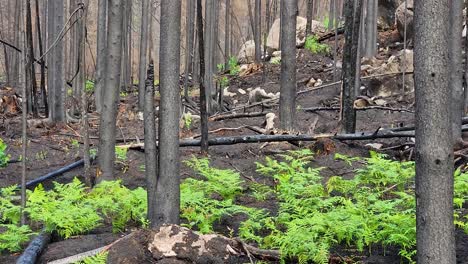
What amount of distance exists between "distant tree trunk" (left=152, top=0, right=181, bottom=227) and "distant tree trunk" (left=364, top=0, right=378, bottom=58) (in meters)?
14.0

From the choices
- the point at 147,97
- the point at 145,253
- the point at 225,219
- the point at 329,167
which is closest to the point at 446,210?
the point at 145,253

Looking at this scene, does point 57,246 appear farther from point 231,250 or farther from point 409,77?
point 409,77

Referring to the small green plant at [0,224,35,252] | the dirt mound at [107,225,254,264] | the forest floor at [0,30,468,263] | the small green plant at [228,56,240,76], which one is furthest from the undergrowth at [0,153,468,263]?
the small green plant at [228,56,240,76]

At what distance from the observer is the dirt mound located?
3.61 metres

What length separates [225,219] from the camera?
16.3 ft

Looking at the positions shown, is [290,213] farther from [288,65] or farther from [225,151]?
[288,65]

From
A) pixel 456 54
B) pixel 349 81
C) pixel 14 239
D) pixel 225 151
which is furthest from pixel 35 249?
pixel 349 81

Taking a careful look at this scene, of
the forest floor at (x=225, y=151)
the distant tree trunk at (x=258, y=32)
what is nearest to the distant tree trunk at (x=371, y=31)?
the forest floor at (x=225, y=151)

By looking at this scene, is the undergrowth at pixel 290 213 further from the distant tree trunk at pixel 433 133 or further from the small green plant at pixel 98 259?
the distant tree trunk at pixel 433 133

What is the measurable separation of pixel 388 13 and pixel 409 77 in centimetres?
830

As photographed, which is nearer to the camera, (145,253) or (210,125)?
(145,253)

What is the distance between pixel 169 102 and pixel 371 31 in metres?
14.3

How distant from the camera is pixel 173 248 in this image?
3.65m

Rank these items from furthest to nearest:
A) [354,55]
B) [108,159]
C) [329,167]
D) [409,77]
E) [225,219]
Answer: [409,77]
[354,55]
[329,167]
[108,159]
[225,219]
